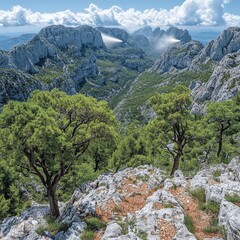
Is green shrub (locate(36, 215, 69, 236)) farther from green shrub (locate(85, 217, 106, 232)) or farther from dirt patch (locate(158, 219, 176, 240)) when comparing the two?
dirt patch (locate(158, 219, 176, 240))

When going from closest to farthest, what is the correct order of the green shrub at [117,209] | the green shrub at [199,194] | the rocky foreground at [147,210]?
the rocky foreground at [147,210] < the green shrub at [199,194] < the green shrub at [117,209]

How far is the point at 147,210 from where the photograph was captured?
24.2m

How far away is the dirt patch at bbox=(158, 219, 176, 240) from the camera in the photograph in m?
20.3

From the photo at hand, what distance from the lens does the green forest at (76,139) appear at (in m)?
24.2

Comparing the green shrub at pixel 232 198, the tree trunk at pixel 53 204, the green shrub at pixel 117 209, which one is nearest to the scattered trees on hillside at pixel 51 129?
the tree trunk at pixel 53 204

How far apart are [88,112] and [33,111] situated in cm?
567

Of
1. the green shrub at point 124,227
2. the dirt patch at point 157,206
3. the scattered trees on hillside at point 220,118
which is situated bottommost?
the scattered trees on hillside at point 220,118

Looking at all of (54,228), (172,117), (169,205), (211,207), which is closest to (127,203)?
(169,205)

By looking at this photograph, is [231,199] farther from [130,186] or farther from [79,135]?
[79,135]

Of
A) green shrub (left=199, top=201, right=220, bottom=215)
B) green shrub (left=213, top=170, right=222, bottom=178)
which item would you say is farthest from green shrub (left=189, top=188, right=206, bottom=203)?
green shrub (left=213, top=170, right=222, bottom=178)

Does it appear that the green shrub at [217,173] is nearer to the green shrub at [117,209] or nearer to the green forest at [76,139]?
the green forest at [76,139]

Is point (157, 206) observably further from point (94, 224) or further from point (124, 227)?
point (94, 224)

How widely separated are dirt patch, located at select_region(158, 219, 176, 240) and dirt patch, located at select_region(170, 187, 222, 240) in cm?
169

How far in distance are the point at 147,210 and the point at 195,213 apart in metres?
A: 4.03
